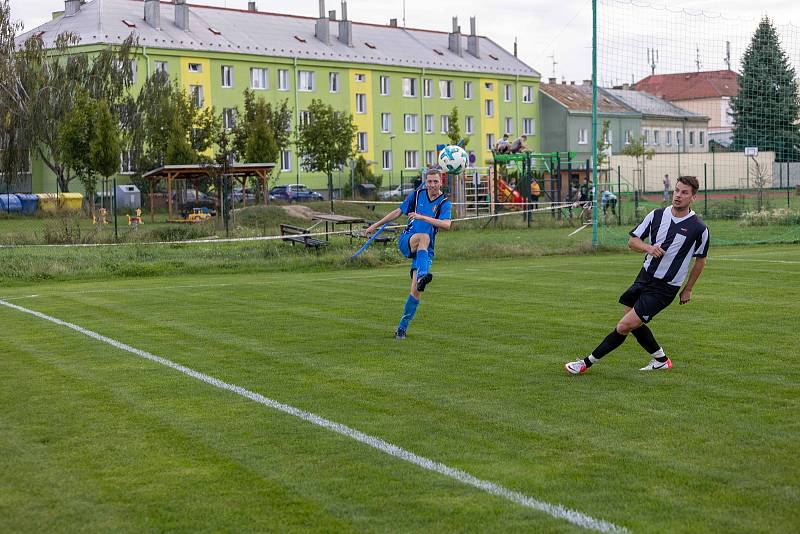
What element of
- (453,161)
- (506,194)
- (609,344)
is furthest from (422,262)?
(506,194)

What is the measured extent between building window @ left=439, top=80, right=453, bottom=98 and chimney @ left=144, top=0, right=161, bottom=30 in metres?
22.3

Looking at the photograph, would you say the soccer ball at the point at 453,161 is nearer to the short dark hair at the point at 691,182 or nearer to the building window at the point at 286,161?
the short dark hair at the point at 691,182

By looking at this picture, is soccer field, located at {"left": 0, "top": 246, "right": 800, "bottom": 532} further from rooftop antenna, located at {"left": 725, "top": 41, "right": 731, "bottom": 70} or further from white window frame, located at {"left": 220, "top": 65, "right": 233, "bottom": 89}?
white window frame, located at {"left": 220, "top": 65, "right": 233, "bottom": 89}

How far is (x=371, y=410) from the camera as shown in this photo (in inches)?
330

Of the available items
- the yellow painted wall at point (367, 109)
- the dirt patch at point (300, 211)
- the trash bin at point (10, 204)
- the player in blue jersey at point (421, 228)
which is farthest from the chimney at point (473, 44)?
the player in blue jersey at point (421, 228)

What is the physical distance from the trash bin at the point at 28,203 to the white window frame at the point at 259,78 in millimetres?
19129

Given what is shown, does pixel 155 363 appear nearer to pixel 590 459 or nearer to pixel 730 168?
pixel 590 459

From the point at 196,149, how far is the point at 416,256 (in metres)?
47.8

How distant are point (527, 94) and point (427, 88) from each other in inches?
419

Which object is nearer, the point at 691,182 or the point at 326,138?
the point at 691,182

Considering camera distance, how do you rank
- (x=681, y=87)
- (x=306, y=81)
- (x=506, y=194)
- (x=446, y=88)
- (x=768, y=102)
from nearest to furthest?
(x=768, y=102), (x=506, y=194), (x=306, y=81), (x=446, y=88), (x=681, y=87)

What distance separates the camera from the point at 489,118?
8519cm

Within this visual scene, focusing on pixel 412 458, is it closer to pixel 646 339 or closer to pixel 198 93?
pixel 646 339

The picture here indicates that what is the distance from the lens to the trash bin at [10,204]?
54469 millimetres
